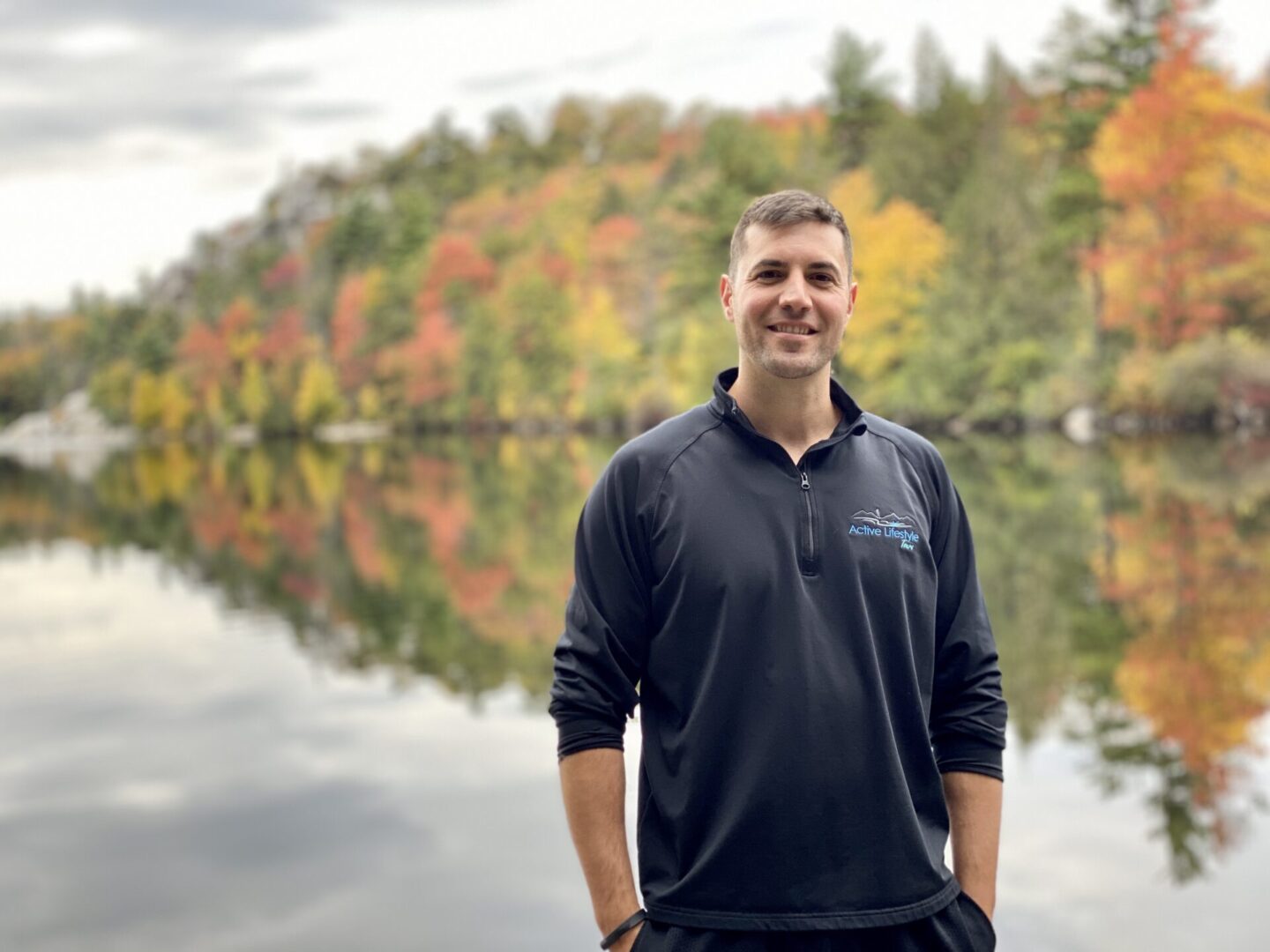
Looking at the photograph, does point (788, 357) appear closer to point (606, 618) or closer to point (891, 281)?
point (606, 618)

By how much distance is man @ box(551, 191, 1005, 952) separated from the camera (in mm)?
2170

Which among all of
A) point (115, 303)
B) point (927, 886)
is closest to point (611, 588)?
point (927, 886)

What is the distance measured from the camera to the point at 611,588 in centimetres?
226

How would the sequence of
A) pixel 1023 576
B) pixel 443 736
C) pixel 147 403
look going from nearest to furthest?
pixel 443 736 < pixel 1023 576 < pixel 147 403

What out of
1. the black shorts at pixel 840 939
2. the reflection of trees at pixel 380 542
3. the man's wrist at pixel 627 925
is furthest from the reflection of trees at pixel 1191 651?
the reflection of trees at pixel 380 542

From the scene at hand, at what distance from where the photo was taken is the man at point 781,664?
85.4 inches

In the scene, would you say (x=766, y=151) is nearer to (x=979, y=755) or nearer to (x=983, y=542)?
(x=983, y=542)

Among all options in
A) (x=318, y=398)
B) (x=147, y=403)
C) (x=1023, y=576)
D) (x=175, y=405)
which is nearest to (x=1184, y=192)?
(x=1023, y=576)

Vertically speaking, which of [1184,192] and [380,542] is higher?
Answer: [1184,192]

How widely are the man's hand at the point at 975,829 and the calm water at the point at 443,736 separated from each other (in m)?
3.09

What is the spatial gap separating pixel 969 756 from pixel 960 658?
180 mm

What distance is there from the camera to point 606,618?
2.27m

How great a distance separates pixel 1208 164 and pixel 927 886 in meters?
33.1

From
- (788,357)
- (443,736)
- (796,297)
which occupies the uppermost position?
(796,297)
